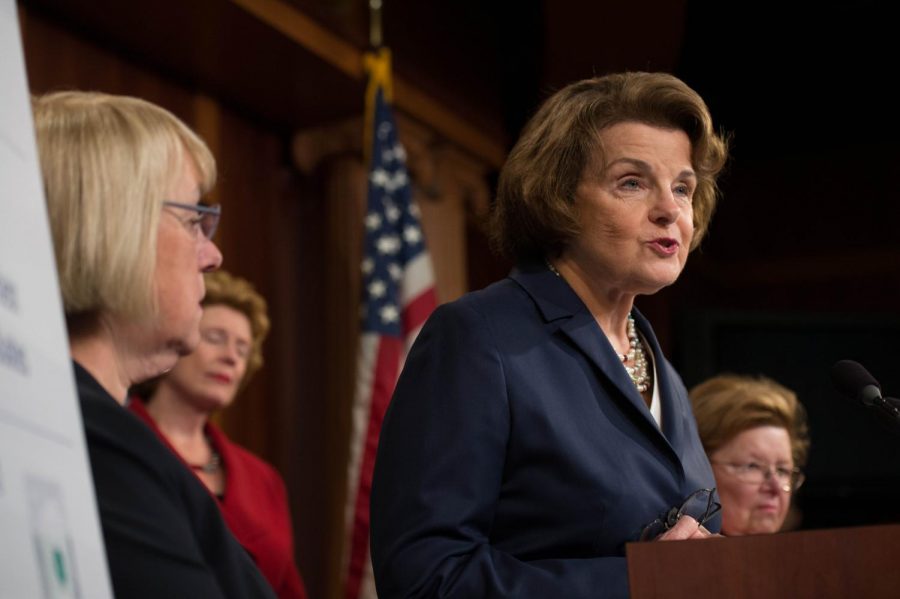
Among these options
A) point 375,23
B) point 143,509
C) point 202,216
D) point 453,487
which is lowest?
point 453,487

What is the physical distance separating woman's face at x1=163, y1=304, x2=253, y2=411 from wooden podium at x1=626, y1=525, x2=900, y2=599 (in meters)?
2.46

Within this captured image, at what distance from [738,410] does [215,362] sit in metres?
1.69

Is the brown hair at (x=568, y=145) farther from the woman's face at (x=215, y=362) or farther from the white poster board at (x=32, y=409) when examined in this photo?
the woman's face at (x=215, y=362)

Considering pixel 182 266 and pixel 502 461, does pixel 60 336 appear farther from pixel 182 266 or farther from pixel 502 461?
pixel 502 461

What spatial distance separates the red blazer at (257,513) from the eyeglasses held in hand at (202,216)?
1.94 meters

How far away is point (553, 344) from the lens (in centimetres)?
191

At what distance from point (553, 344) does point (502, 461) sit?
0.24m

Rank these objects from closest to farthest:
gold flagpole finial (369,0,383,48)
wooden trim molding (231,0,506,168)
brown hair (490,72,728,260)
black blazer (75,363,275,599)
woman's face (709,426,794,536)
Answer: black blazer (75,363,275,599)
brown hair (490,72,728,260)
woman's face (709,426,794,536)
wooden trim molding (231,0,506,168)
gold flagpole finial (369,0,383,48)

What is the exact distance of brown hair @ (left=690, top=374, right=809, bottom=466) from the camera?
3180 mm

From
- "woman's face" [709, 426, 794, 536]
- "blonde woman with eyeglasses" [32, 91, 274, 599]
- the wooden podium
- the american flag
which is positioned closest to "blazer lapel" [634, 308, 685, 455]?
the wooden podium

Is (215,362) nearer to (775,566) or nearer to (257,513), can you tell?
(257,513)

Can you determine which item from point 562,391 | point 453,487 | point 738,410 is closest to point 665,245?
point 562,391

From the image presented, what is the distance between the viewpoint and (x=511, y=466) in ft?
5.87

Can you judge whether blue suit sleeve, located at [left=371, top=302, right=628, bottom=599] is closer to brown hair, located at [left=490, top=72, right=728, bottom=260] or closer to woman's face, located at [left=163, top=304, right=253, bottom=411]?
brown hair, located at [left=490, top=72, right=728, bottom=260]
